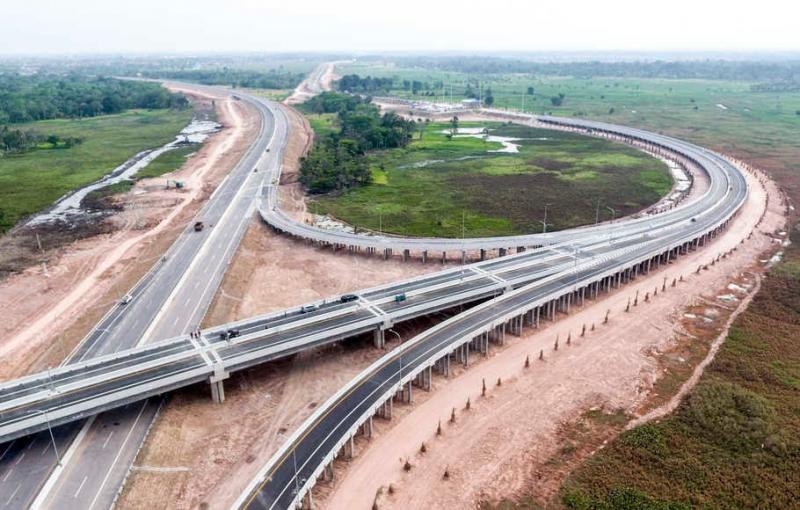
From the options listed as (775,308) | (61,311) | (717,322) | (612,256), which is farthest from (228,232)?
(775,308)

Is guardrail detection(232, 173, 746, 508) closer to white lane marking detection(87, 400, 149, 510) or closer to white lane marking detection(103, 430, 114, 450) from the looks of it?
white lane marking detection(87, 400, 149, 510)

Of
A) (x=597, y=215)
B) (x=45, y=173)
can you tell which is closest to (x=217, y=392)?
(x=597, y=215)

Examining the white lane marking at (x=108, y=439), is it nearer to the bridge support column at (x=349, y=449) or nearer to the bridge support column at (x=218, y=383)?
the bridge support column at (x=218, y=383)

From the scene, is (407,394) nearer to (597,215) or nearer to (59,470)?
(59,470)

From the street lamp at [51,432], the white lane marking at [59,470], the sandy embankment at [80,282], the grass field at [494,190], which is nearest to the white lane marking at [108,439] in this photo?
the white lane marking at [59,470]

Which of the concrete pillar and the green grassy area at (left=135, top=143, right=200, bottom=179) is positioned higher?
the green grassy area at (left=135, top=143, right=200, bottom=179)

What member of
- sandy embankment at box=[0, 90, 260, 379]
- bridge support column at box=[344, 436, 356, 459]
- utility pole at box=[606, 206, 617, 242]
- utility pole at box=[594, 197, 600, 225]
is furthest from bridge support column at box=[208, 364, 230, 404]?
utility pole at box=[594, 197, 600, 225]

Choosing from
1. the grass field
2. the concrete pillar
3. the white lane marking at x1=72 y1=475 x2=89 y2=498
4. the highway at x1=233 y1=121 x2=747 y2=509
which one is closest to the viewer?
the white lane marking at x1=72 y1=475 x2=89 y2=498
